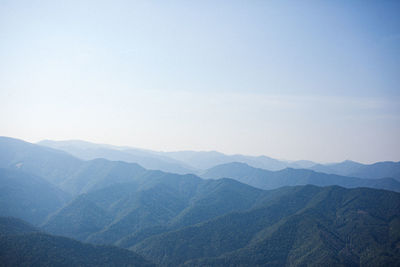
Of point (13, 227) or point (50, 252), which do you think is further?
point (13, 227)

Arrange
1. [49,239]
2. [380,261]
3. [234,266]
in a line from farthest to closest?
[234,266], [380,261], [49,239]

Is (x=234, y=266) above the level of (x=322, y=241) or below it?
below

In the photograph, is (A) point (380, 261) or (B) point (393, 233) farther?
(B) point (393, 233)

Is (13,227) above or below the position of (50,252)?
above

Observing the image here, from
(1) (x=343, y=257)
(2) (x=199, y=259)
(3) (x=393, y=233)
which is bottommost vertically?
(2) (x=199, y=259)

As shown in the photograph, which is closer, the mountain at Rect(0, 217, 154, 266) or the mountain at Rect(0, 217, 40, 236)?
the mountain at Rect(0, 217, 154, 266)

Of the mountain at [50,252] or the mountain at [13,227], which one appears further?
the mountain at [13,227]

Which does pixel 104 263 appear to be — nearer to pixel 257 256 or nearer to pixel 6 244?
pixel 6 244

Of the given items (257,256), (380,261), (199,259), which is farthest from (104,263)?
(380,261)
